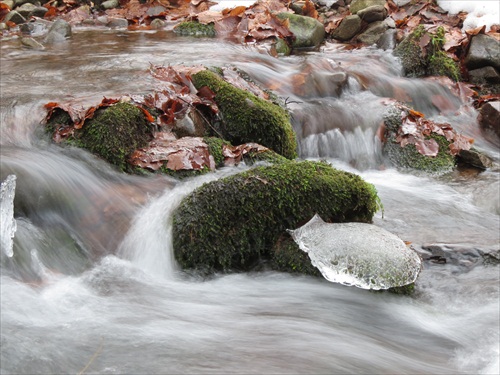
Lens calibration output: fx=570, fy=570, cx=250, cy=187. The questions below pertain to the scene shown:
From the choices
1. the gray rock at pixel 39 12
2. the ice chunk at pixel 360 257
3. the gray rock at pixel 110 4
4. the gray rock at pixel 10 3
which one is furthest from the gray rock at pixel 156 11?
the ice chunk at pixel 360 257

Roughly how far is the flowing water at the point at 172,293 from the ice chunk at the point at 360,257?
5.4 inches

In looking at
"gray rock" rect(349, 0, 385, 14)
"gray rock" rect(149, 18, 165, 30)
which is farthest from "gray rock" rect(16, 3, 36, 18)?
"gray rock" rect(349, 0, 385, 14)

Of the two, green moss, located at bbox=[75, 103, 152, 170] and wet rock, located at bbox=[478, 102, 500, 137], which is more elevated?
A: green moss, located at bbox=[75, 103, 152, 170]

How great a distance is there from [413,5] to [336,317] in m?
8.98

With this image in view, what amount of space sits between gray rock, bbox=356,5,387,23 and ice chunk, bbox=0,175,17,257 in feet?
25.8

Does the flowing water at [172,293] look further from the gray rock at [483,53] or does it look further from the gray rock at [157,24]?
the gray rock at [157,24]

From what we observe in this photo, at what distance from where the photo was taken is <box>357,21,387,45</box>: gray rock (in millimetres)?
9664

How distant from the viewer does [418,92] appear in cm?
753

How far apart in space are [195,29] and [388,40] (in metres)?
3.24

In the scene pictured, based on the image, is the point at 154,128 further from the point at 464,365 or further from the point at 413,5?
the point at 413,5

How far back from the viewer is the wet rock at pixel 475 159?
19.6 feet

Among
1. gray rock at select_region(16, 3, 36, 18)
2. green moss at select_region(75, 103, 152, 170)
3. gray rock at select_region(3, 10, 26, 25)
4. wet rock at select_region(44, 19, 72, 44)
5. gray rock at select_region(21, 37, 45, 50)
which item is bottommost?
green moss at select_region(75, 103, 152, 170)

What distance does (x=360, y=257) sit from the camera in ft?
11.1

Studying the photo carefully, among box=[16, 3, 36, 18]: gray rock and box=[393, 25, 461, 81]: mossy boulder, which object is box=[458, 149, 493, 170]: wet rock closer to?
box=[393, 25, 461, 81]: mossy boulder
